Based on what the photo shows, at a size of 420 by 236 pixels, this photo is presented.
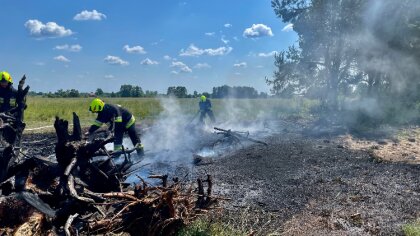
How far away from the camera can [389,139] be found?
528 inches

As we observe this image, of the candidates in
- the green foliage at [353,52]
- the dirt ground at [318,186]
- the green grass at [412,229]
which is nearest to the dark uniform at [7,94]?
the dirt ground at [318,186]

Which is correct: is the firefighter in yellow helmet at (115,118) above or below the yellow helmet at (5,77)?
below

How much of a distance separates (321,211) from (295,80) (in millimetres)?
17332

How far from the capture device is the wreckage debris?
3480mm

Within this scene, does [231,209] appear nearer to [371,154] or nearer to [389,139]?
[371,154]

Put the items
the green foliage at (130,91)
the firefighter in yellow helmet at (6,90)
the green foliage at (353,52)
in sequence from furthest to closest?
the green foliage at (130,91)
the green foliage at (353,52)
the firefighter in yellow helmet at (6,90)

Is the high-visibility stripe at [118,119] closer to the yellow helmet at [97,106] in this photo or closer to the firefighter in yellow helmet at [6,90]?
the yellow helmet at [97,106]

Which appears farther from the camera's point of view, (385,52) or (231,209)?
(385,52)

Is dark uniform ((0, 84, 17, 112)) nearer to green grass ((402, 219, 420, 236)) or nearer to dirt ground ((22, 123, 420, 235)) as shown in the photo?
dirt ground ((22, 123, 420, 235))

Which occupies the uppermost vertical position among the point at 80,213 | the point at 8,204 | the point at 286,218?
the point at 8,204

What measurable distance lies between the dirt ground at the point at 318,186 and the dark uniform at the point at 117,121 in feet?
4.47

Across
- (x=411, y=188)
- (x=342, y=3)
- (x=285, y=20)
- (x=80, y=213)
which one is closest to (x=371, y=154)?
(x=411, y=188)

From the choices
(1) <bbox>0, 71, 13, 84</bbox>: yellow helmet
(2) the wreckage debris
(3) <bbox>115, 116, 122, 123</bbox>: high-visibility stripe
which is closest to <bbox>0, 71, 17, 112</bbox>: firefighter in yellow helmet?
(1) <bbox>0, 71, 13, 84</bbox>: yellow helmet

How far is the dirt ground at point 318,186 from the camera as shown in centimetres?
548
